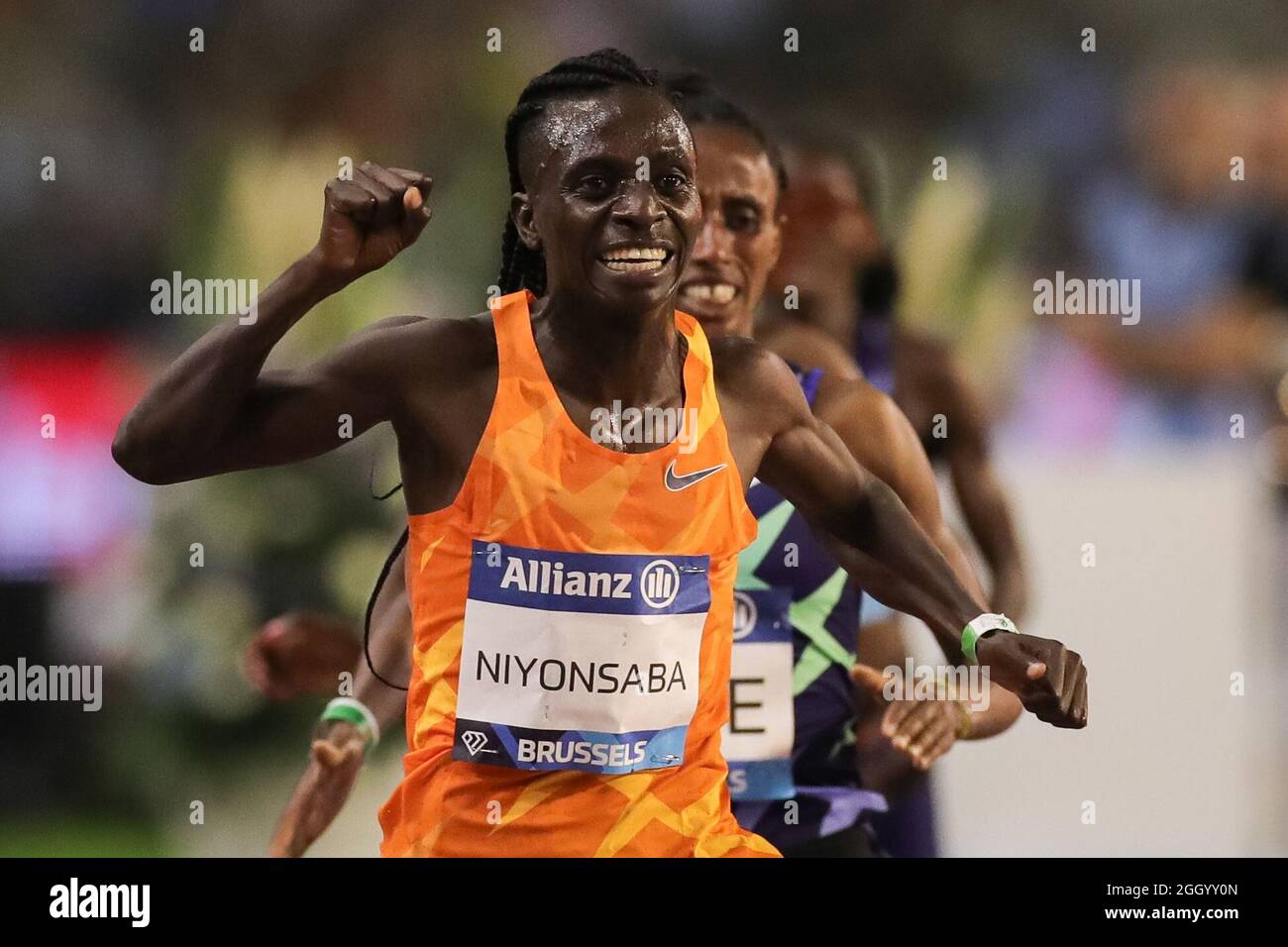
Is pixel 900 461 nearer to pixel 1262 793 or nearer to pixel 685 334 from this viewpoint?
Answer: pixel 685 334

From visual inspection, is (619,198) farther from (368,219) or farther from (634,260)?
(368,219)

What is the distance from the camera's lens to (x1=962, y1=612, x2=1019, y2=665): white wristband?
101 inches

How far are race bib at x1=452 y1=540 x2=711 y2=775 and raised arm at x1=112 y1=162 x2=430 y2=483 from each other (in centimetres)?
38

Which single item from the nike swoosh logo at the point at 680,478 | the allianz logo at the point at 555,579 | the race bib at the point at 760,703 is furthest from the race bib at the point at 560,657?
the race bib at the point at 760,703

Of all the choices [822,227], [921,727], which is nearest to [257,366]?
[921,727]

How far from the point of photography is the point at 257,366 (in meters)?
2.24

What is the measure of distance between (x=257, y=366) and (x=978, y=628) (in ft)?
3.83

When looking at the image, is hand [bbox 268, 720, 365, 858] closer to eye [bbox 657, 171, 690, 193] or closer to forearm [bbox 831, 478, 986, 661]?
forearm [bbox 831, 478, 986, 661]

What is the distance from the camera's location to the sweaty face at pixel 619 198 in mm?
2423

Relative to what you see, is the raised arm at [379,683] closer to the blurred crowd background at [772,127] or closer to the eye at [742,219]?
the eye at [742,219]

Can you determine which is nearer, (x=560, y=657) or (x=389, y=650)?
(x=560, y=657)

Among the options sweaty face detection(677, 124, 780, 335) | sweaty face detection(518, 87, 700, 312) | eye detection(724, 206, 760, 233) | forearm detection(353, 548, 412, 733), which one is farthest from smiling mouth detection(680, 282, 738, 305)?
sweaty face detection(518, 87, 700, 312)
